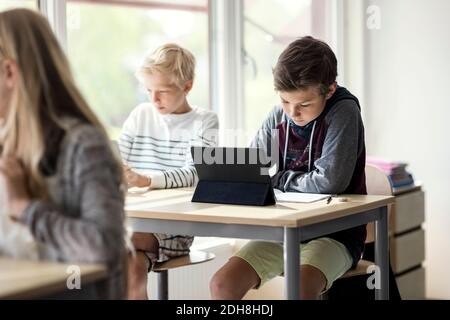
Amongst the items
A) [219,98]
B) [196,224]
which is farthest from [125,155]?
[219,98]

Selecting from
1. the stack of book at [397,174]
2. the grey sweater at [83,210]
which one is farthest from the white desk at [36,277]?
the stack of book at [397,174]

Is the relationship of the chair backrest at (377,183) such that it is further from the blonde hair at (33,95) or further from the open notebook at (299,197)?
the blonde hair at (33,95)

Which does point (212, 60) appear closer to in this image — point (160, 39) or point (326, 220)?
point (160, 39)

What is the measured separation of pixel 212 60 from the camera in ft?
13.5

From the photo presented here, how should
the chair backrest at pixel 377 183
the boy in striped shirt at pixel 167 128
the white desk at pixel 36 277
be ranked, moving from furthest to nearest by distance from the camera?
the chair backrest at pixel 377 183
the boy in striped shirt at pixel 167 128
the white desk at pixel 36 277

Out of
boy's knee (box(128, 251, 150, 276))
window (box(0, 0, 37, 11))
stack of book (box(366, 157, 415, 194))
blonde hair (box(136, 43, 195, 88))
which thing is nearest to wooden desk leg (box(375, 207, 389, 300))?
boy's knee (box(128, 251, 150, 276))

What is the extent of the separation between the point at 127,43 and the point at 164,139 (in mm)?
1366

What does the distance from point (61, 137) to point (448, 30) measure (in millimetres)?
2951

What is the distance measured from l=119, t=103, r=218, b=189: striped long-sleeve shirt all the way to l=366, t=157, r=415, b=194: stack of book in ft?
3.66

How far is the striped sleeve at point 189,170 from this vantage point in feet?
9.56

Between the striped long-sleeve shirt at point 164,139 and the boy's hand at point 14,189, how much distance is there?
1.29m

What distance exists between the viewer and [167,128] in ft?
10.2

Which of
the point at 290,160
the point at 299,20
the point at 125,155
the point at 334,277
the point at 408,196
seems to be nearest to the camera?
the point at 334,277
